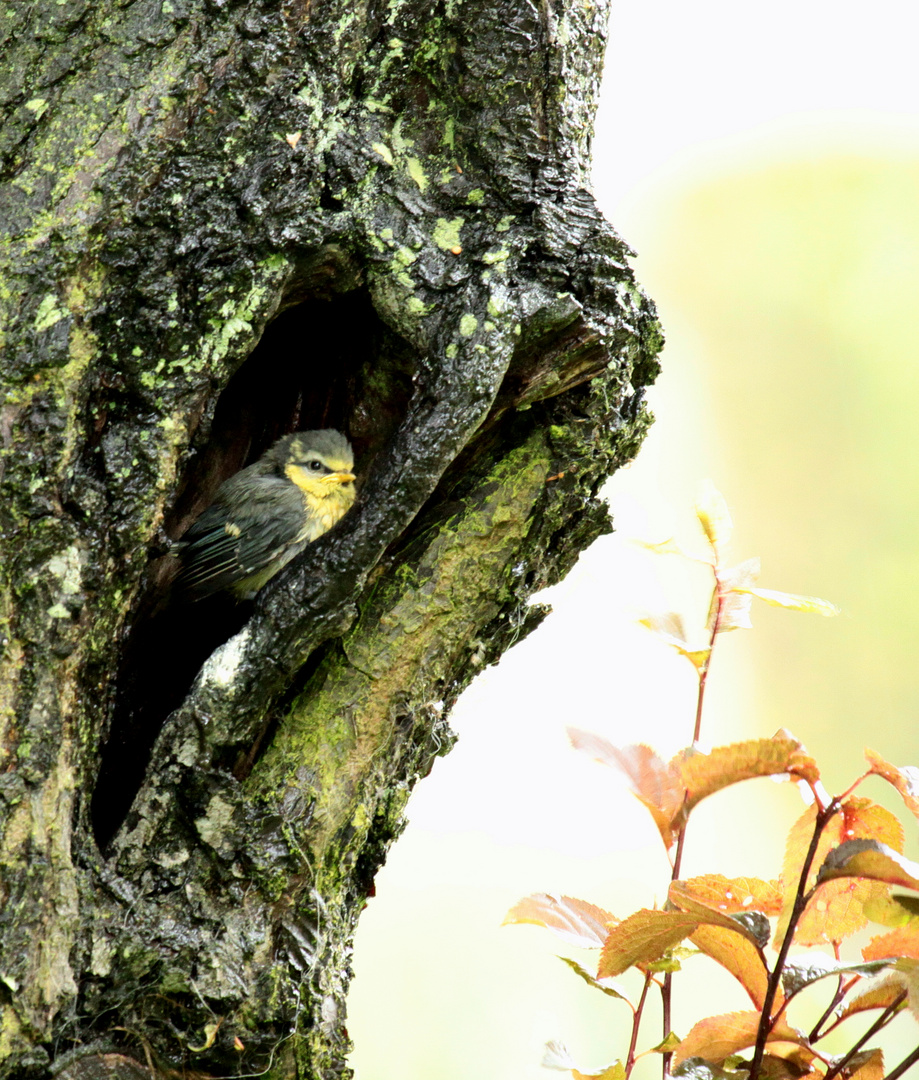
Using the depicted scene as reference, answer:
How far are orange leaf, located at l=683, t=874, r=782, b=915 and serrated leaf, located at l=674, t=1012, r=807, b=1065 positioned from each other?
0.13m

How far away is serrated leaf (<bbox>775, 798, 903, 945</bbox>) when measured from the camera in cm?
122

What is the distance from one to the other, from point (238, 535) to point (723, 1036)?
1489 millimetres

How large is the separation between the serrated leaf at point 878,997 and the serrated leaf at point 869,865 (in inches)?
5.5

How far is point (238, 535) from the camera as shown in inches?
90.4

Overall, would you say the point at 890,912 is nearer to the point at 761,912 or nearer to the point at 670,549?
the point at 761,912

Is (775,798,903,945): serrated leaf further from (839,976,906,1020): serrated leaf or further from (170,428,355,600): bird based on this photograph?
(170,428,355,600): bird

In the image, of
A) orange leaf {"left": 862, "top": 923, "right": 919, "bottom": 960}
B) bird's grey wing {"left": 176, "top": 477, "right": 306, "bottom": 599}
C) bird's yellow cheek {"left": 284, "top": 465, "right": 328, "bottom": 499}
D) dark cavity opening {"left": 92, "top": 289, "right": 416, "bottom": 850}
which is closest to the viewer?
orange leaf {"left": 862, "top": 923, "right": 919, "bottom": 960}

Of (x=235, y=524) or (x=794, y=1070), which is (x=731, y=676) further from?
(x=794, y=1070)

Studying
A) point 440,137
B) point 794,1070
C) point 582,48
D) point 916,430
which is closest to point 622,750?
point 794,1070

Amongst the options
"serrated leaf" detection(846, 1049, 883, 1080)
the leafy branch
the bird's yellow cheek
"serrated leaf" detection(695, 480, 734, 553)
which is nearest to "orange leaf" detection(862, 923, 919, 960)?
the leafy branch

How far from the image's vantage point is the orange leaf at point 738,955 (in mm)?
1241

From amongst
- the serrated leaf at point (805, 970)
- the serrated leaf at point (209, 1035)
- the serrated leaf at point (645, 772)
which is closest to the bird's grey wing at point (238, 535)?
the serrated leaf at point (209, 1035)

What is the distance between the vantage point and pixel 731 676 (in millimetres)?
3543

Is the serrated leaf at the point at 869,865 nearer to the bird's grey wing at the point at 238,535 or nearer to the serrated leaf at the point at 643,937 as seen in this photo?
the serrated leaf at the point at 643,937
